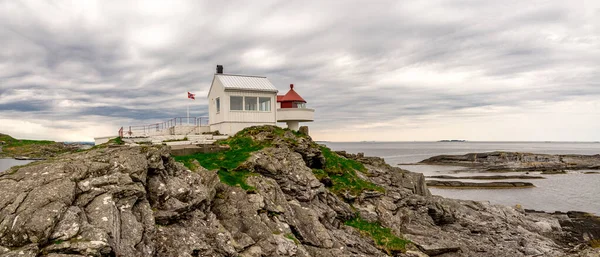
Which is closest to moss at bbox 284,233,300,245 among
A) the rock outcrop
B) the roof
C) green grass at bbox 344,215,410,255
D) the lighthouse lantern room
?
green grass at bbox 344,215,410,255

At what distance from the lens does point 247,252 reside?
13.8 m

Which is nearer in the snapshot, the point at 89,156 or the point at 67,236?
the point at 67,236

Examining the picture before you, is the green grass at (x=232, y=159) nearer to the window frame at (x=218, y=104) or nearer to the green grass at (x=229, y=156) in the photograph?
the green grass at (x=229, y=156)

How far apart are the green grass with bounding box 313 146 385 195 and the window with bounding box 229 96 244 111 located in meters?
10.8

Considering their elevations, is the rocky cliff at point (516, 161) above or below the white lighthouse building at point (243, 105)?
below

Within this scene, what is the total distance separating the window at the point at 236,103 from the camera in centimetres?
3600

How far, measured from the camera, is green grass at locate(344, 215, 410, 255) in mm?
19297

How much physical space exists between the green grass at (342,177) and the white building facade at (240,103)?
30.6 feet

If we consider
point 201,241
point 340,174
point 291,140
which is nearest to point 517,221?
point 340,174

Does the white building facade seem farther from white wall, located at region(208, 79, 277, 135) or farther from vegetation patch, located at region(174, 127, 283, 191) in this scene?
vegetation patch, located at region(174, 127, 283, 191)

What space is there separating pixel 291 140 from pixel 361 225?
9.41m

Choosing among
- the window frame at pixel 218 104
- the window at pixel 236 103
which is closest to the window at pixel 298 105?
the window at pixel 236 103

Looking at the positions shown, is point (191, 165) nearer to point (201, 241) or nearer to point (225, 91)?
point (201, 241)

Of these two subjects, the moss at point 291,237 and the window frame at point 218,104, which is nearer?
the moss at point 291,237
